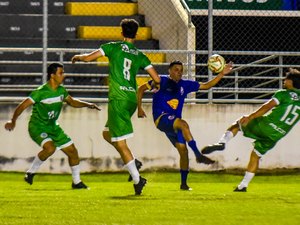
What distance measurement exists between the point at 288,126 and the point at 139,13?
8.42 m

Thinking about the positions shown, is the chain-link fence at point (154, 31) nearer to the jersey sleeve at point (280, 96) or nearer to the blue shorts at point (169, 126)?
the blue shorts at point (169, 126)

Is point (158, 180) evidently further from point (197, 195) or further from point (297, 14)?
point (297, 14)

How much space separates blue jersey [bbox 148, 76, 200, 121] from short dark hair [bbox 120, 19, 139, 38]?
5.49 ft

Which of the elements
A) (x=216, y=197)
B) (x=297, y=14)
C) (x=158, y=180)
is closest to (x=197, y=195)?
(x=216, y=197)

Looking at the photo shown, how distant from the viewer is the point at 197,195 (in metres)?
A: 12.5

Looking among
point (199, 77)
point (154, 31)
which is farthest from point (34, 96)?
point (154, 31)

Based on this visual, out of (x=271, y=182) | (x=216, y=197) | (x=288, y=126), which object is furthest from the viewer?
(x=271, y=182)

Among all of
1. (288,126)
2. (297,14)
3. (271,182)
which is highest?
(297,14)

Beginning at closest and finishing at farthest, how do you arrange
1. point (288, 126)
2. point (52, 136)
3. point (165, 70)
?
point (288, 126) < point (52, 136) < point (165, 70)

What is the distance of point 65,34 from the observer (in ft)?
69.8

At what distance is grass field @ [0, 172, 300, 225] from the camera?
9.33m

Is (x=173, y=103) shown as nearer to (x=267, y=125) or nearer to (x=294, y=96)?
(x=267, y=125)

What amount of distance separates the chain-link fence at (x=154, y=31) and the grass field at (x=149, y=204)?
416 centimetres

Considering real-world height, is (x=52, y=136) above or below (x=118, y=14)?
below
